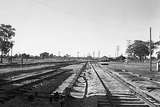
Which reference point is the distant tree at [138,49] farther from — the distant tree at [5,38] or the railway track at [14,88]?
the railway track at [14,88]

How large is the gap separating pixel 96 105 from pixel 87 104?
1.35ft

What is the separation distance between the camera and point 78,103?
10094 millimetres

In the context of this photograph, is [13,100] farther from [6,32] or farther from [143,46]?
[143,46]

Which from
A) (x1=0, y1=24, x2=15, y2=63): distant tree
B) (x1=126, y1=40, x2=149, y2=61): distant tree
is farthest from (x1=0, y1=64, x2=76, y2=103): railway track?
(x1=126, y1=40, x2=149, y2=61): distant tree

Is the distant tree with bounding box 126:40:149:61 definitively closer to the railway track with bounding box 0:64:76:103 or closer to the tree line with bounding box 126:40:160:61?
the tree line with bounding box 126:40:160:61

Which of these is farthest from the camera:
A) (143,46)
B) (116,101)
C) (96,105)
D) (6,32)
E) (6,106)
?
(143,46)

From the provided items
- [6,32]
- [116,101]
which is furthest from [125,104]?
[6,32]

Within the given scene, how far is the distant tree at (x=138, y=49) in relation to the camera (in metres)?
141

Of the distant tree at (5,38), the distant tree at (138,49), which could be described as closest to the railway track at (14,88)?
the distant tree at (5,38)

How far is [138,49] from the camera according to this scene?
141 metres

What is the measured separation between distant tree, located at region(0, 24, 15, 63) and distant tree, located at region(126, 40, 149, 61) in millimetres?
81612

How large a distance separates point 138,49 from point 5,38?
3297 inches

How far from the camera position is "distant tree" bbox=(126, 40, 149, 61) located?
5536 inches

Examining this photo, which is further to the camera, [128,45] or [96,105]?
[128,45]
